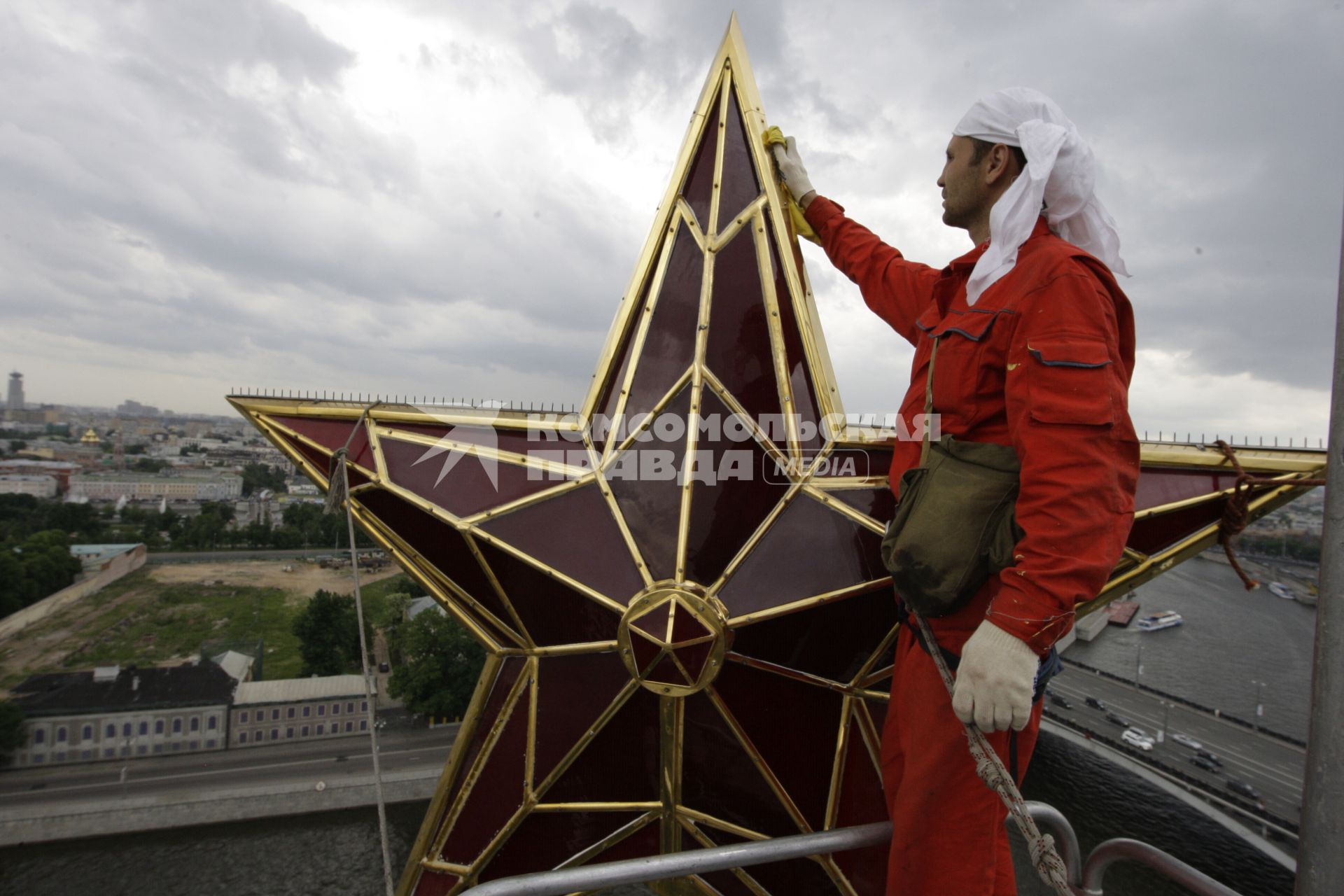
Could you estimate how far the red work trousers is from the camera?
260 cm

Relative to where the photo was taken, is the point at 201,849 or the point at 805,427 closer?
the point at 805,427

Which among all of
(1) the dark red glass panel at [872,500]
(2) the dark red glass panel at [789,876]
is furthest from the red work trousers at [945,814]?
(2) the dark red glass panel at [789,876]

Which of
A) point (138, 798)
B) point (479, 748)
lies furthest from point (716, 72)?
point (138, 798)

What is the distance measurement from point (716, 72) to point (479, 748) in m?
5.00

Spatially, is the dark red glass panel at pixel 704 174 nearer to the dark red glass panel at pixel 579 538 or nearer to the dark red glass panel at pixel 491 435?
the dark red glass panel at pixel 491 435

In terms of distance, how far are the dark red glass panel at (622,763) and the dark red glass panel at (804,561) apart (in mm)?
921

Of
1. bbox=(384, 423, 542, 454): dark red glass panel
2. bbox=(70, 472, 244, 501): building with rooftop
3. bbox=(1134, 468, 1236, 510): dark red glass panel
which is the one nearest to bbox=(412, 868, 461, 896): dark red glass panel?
bbox=(384, 423, 542, 454): dark red glass panel

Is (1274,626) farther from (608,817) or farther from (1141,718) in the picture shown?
(608,817)

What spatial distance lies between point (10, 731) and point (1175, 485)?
3589 cm

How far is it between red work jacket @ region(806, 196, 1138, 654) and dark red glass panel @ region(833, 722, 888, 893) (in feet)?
5.56

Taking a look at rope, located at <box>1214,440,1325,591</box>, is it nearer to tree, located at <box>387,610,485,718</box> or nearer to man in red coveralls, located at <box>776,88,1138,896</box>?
man in red coveralls, located at <box>776,88,1138,896</box>

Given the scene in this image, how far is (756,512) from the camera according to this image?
12.5ft

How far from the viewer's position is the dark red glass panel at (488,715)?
429 centimetres

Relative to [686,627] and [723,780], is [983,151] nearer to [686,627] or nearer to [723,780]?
[686,627]
